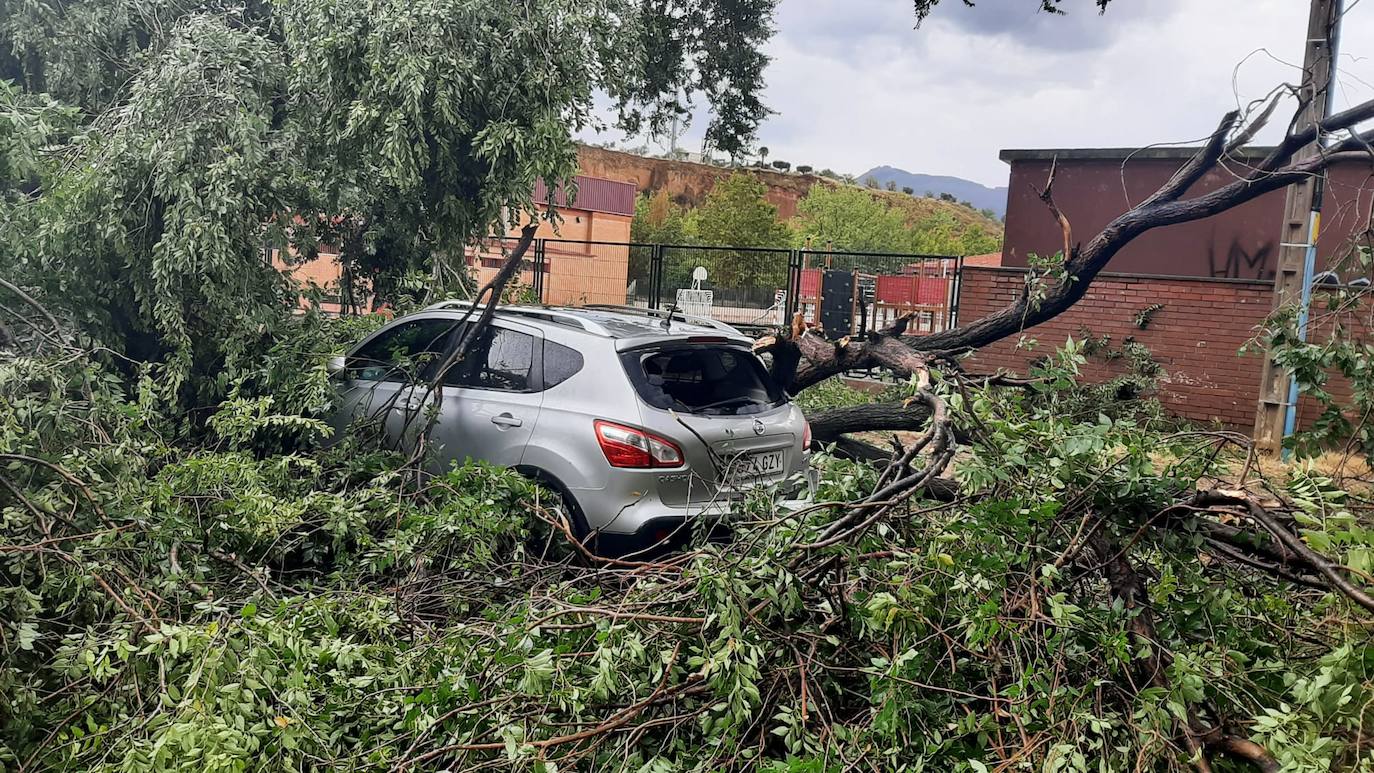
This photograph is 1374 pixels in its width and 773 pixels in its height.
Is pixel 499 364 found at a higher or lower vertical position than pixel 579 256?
lower

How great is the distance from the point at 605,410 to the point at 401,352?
1.70 m

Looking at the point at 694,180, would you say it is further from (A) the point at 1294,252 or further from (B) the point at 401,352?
(B) the point at 401,352

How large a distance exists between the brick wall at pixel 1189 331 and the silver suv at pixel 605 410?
24.2 ft

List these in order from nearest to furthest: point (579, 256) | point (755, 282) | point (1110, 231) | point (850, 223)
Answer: point (1110, 231), point (755, 282), point (579, 256), point (850, 223)

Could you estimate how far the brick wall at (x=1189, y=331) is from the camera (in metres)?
12.3

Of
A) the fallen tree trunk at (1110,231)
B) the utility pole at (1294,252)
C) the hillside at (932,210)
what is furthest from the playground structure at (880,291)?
the hillside at (932,210)

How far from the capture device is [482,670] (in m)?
3.33

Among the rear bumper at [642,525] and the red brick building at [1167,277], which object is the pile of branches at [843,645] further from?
the red brick building at [1167,277]

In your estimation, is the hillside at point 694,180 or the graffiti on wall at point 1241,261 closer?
the graffiti on wall at point 1241,261

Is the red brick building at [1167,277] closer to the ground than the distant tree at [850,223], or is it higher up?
closer to the ground

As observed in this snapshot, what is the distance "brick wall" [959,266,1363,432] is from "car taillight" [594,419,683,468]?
26.6 ft

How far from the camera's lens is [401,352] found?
6.31 metres

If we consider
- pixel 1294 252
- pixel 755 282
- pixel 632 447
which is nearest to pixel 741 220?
pixel 755 282

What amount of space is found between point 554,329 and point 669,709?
309 cm
